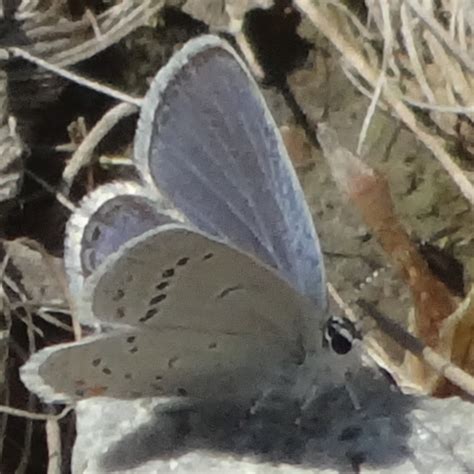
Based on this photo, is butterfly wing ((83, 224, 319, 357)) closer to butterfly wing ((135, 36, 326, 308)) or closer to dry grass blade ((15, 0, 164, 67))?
butterfly wing ((135, 36, 326, 308))

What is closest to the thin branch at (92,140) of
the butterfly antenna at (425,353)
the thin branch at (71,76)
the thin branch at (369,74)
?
the thin branch at (71,76)

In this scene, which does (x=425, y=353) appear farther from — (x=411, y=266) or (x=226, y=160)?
(x=226, y=160)

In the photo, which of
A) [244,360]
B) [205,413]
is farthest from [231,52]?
[205,413]

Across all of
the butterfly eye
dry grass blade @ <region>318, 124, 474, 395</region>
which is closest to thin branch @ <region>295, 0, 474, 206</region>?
dry grass blade @ <region>318, 124, 474, 395</region>

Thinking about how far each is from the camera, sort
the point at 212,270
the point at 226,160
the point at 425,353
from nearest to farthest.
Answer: the point at 212,270, the point at 226,160, the point at 425,353

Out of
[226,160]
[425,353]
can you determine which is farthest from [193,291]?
[425,353]

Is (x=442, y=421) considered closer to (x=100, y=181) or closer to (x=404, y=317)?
(x=404, y=317)

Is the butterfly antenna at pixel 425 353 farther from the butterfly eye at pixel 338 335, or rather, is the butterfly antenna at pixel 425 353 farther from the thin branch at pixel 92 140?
the thin branch at pixel 92 140
